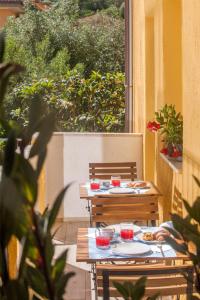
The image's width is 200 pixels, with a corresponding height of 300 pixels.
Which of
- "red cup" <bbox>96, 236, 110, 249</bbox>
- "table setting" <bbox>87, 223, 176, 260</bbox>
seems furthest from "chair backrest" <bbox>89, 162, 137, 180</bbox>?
"red cup" <bbox>96, 236, 110, 249</bbox>

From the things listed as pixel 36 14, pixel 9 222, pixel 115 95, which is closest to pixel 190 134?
pixel 9 222

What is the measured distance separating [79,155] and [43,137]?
6709 millimetres

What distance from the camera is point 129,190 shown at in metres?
5.41

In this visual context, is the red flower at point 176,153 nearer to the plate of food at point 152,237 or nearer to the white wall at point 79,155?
the plate of food at point 152,237

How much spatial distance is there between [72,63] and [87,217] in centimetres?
775

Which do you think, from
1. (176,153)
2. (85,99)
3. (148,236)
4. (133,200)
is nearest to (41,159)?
(148,236)

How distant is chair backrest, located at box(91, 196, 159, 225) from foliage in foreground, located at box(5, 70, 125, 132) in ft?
16.8

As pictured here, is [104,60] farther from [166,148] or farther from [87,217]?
[166,148]

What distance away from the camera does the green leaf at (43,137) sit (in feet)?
2.04

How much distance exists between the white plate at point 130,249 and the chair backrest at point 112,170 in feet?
10.4

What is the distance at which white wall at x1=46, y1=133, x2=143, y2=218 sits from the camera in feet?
23.9

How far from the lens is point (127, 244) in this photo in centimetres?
344

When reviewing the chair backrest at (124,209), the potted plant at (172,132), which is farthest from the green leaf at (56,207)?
the potted plant at (172,132)

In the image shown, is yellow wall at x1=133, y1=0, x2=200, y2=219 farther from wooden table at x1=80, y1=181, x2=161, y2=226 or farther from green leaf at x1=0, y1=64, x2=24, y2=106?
green leaf at x1=0, y1=64, x2=24, y2=106
